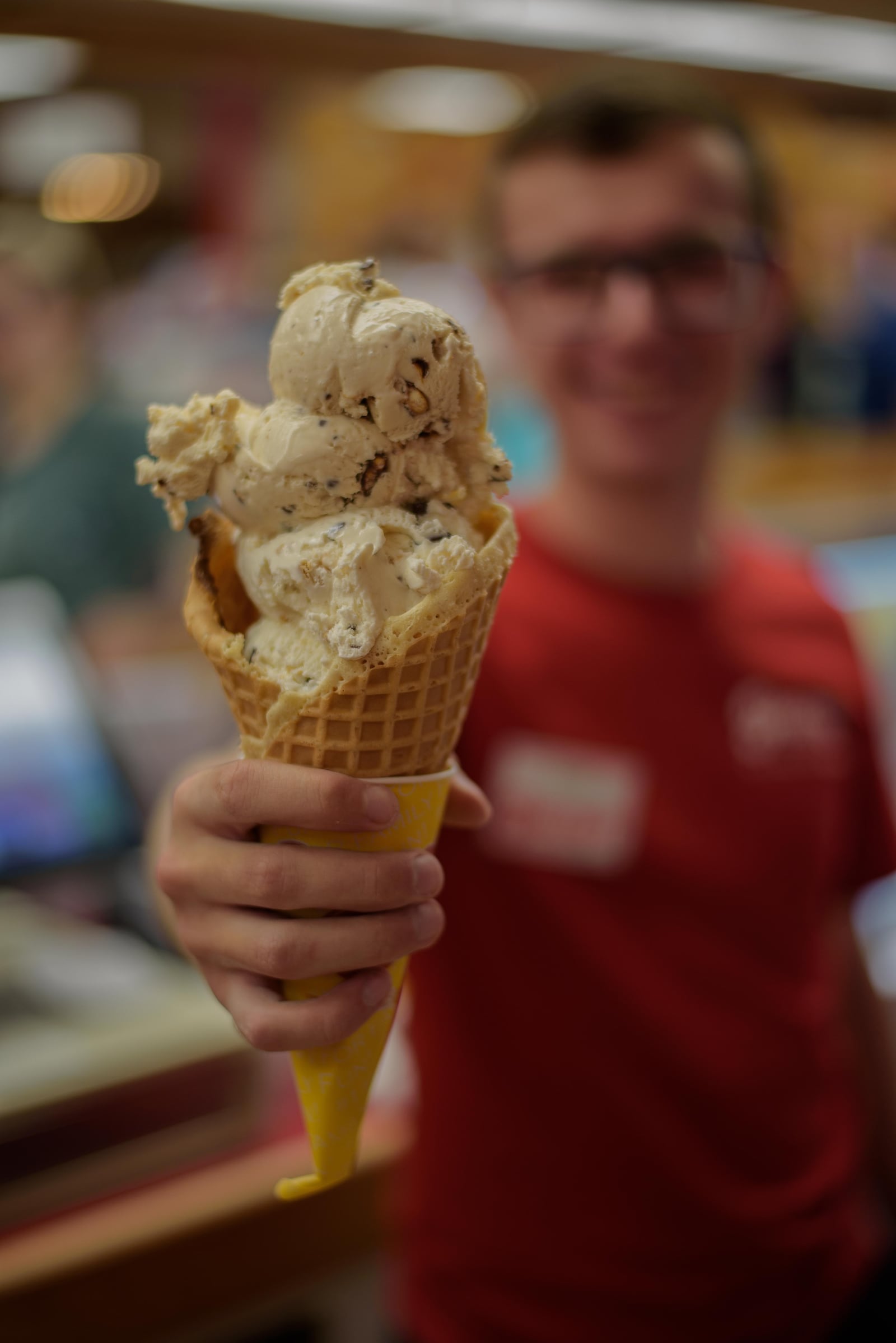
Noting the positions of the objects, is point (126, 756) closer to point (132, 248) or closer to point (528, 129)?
point (528, 129)

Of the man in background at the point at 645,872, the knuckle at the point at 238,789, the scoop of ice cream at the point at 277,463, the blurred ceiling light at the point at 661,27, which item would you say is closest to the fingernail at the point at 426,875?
the knuckle at the point at 238,789

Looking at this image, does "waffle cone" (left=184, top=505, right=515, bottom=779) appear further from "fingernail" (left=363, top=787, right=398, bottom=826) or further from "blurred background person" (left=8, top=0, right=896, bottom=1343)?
"blurred background person" (left=8, top=0, right=896, bottom=1343)

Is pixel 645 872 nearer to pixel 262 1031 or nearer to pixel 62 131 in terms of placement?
pixel 262 1031

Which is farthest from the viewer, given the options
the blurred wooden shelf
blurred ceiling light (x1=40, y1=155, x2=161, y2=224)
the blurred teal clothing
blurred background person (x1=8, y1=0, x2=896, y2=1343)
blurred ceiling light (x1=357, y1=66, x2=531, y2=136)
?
blurred ceiling light (x1=40, y1=155, x2=161, y2=224)

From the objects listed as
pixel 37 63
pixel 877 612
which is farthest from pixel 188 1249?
pixel 37 63

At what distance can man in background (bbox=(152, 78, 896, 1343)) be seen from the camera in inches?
60.1

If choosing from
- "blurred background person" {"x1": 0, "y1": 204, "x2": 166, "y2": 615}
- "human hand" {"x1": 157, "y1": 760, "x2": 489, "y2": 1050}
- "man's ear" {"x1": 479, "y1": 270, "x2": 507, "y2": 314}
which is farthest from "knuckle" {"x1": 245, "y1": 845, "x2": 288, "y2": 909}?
"blurred background person" {"x1": 0, "y1": 204, "x2": 166, "y2": 615}

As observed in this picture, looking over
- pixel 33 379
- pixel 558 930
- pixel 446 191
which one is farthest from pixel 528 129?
pixel 446 191

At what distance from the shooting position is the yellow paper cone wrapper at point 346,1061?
0.85 meters

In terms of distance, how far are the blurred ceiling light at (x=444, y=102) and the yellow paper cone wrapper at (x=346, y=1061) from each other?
3713 millimetres

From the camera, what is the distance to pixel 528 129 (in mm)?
1813

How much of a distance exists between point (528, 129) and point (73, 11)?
1.96 m

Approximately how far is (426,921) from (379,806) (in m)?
0.10

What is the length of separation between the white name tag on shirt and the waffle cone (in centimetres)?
62
